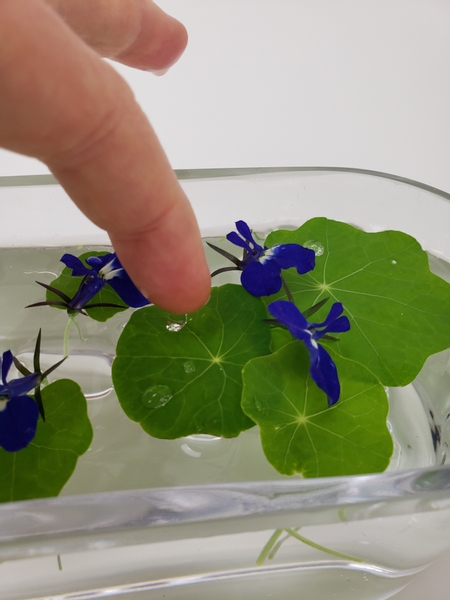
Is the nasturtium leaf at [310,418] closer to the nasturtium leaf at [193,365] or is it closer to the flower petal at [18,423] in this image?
the nasturtium leaf at [193,365]

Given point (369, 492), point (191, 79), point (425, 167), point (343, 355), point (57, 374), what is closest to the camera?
point (369, 492)

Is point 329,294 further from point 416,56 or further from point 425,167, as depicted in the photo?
point 416,56

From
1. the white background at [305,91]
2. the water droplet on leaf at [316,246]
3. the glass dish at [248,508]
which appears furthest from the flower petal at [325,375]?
the white background at [305,91]

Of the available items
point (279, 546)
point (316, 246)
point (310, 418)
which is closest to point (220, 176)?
point (316, 246)

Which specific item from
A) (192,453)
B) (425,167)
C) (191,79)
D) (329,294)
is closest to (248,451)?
(192,453)

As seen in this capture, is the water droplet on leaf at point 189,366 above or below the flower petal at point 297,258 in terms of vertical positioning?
below

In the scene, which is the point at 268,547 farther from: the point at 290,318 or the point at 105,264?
the point at 105,264

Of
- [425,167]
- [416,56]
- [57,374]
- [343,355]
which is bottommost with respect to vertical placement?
[57,374]
